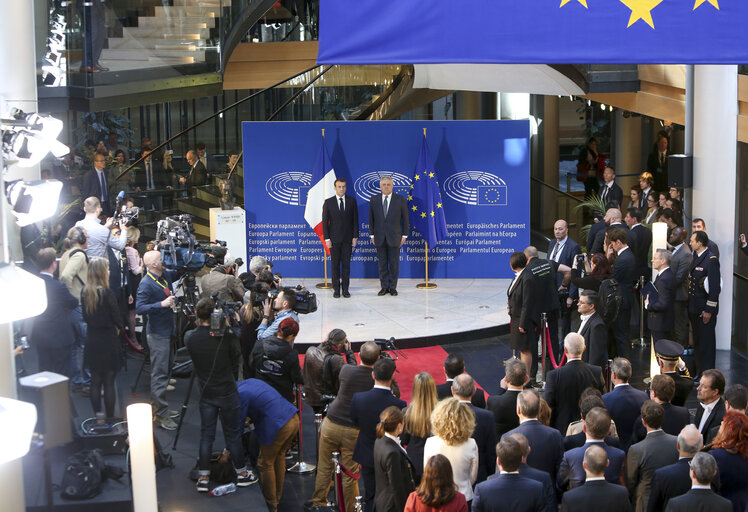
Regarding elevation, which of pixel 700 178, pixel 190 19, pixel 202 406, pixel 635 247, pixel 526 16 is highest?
pixel 190 19

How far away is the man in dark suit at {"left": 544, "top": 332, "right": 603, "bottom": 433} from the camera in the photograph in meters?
7.49

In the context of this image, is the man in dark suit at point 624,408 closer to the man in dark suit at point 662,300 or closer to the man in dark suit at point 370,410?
the man in dark suit at point 370,410

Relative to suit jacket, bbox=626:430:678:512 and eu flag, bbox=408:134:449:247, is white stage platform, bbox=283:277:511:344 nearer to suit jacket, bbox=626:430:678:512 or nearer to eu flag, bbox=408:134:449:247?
eu flag, bbox=408:134:449:247

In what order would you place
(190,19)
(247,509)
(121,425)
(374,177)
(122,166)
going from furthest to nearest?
(190,19)
(122,166)
(374,177)
(121,425)
(247,509)

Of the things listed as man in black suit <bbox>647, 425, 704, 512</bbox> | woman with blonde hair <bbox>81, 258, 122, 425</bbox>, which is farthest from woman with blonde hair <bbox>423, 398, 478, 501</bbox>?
woman with blonde hair <bbox>81, 258, 122, 425</bbox>

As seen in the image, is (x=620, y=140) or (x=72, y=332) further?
(x=620, y=140)

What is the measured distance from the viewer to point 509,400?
680 cm

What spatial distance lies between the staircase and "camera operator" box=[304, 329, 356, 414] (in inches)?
397

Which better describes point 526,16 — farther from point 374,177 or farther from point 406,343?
point 374,177

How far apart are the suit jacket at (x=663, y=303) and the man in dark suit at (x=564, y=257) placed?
101 centimetres

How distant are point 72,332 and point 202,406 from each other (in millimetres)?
1964

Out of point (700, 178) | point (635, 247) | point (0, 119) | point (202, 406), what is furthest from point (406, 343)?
point (0, 119)

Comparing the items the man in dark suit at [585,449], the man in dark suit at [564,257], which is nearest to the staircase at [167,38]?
the man in dark suit at [564,257]

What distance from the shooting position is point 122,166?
57.0 feet
